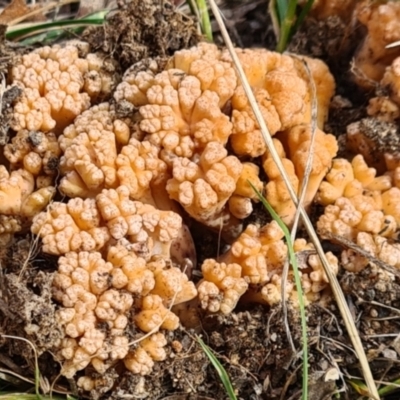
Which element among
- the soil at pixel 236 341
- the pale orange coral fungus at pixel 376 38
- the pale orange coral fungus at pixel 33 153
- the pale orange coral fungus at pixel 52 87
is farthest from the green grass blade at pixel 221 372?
the pale orange coral fungus at pixel 376 38

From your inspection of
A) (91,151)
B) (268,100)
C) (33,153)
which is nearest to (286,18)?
(268,100)

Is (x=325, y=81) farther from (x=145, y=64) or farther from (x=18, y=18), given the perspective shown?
(x=18, y=18)

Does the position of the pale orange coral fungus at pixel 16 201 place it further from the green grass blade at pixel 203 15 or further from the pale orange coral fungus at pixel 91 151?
the green grass blade at pixel 203 15

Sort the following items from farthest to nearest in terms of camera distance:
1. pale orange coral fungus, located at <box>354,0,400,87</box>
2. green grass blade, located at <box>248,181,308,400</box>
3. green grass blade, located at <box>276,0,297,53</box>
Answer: green grass blade, located at <box>276,0,297,53</box>, pale orange coral fungus, located at <box>354,0,400,87</box>, green grass blade, located at <box>248,181,308,400</box>

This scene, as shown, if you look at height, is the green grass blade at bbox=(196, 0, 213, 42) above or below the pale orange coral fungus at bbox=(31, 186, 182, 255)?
above

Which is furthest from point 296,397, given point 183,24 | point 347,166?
point 183,24

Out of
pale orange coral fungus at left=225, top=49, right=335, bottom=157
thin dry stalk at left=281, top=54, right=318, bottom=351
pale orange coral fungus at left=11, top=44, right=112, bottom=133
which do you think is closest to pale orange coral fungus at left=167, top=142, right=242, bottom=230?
pale orange coral fungus at left=225, top=49, right=335, bottom=157

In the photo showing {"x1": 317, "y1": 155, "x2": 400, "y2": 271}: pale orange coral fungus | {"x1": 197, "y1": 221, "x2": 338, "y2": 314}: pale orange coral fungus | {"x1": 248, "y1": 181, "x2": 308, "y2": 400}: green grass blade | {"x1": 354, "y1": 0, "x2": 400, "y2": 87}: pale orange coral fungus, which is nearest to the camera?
{"x1": 248, "y1": 181, "x2": 308, "y2": 400}: green grass blade

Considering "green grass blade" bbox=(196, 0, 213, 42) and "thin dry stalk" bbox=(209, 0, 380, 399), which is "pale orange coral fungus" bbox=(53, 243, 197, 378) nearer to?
"thin dry stalk" bbox=(209, 0, 380, 399)
